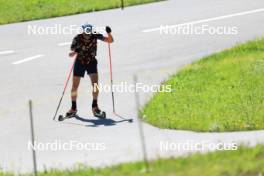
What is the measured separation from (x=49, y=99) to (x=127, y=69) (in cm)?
277

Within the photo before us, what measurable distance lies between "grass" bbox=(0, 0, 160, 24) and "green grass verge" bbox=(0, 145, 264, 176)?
13.4 metres

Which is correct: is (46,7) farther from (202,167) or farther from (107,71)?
(202,167)

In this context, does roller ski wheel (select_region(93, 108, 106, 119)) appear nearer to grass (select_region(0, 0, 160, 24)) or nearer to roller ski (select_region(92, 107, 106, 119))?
roller ski (select_region(92, 107, 106, 119))

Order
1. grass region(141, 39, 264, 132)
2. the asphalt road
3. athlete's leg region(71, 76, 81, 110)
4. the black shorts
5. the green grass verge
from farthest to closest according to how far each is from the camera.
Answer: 1. athlete's leg region(71, 76, 81, 110)
2. the black shorts
3. grass region(141, 39, 264, 132)
4. the asphalt road
5. the green grass verge

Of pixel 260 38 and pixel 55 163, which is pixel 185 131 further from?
pixel 260 38

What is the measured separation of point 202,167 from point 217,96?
217 inches

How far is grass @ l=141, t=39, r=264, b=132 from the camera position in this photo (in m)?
15.6

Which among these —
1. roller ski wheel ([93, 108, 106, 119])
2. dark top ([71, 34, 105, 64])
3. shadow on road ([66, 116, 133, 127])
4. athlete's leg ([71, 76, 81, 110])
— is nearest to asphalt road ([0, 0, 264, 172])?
shadow on road ([66, 116, 133, 127])

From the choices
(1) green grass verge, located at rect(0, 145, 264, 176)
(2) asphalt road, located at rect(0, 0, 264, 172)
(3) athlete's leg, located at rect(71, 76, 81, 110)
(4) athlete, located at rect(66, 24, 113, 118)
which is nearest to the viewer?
(1) green grass verge, located at rect(0, 145, 264, 176)

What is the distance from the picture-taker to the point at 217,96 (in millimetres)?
17375

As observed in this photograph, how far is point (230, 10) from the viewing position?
84.8ft

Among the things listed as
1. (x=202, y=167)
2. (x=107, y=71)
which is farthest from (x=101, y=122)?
(x=202, y=167)

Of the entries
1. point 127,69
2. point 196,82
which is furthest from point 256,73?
point 127,69

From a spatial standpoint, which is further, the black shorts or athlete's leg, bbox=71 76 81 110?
athlete's leg, bbox=71 76 81 110
